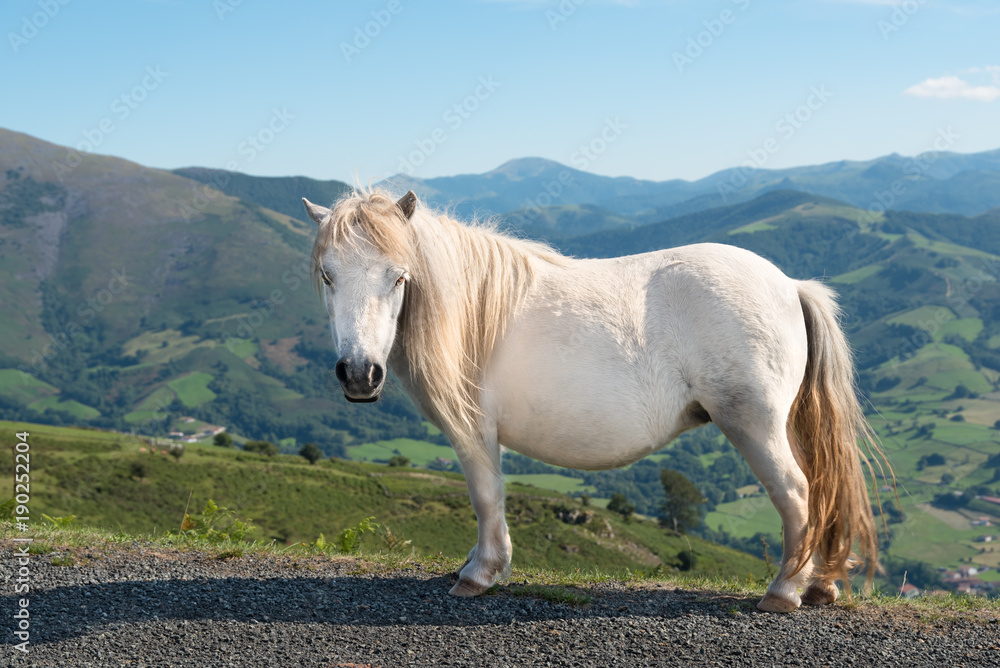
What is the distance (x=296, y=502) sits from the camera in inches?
2416

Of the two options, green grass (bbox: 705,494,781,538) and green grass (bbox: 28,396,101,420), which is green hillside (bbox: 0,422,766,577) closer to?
green grass (bbox: 705,494,781,538)

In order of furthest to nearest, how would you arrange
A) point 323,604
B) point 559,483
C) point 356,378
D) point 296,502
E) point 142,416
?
point 142,416 → point 559,483 → point 296,502 → point 323,604 → point 356,378

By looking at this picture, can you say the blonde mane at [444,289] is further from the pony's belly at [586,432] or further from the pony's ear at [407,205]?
the pony's belly at [586,432]

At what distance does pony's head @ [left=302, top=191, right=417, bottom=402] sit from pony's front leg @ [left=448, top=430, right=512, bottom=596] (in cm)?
126

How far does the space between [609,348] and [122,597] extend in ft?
15.1

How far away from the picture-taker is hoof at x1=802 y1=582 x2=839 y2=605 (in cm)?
580

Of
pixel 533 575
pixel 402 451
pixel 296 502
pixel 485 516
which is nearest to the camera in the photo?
pixel 485 516

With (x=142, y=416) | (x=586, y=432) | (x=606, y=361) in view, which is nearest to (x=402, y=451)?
(x=142, y=416)

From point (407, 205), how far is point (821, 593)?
4.81 meters

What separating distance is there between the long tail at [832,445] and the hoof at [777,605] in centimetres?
44

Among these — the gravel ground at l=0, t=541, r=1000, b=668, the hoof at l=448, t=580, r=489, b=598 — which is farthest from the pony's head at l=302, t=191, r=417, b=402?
the hoof at l=448, t=580, r=489, b=598

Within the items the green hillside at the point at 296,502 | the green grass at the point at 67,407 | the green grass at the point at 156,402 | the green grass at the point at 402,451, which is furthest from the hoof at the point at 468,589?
the green grass at the point at 67,407

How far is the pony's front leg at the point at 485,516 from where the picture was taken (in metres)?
5.69

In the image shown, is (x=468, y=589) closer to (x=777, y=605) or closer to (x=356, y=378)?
(x=356, y=378)
